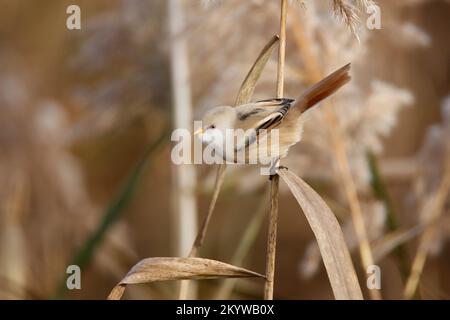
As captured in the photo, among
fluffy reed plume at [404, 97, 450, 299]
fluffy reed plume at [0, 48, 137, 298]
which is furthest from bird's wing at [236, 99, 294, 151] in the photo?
fluffy reed plume at [0, 48, 137, 298]

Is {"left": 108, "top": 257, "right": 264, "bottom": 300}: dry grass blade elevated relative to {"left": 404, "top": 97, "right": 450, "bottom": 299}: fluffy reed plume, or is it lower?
lower

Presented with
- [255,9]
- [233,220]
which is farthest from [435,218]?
[233,220]

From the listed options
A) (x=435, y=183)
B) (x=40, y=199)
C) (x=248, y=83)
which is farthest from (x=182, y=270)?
(x=40, y=199)

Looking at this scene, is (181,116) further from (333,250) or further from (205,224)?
(333,250)

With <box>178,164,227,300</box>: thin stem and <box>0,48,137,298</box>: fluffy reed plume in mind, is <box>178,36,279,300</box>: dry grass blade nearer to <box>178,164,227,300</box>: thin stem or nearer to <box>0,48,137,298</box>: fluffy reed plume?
<box>178,164,227,300</box>: thin stem

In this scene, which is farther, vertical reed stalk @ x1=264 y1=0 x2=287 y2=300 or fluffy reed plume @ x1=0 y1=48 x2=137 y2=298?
fluffy reed plume @ x1=0 y1=48 x2=137 y2=298

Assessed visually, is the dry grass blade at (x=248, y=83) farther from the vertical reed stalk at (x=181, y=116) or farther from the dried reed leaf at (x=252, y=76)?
the vertical reed stalk at (x=181, y=116)
